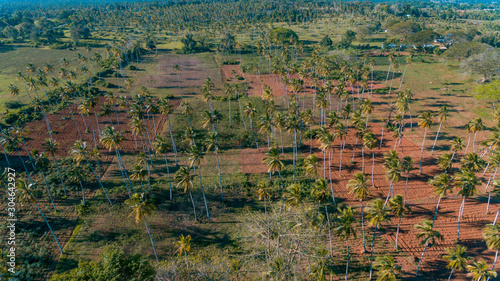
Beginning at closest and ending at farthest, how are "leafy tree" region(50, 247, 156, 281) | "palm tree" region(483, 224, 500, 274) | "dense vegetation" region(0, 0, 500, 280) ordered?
"leafy tree" region(50, 247, 156, 281) < "palm tree" region(483, 224, 500, 274) < "dense vegetation" region(0, 0, 500, 280)

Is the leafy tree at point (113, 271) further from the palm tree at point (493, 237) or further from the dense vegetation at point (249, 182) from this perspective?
the palm tree at point (493, 237)

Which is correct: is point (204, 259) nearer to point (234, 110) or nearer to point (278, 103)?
point (234, 110)

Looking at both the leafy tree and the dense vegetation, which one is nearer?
the leafy tree

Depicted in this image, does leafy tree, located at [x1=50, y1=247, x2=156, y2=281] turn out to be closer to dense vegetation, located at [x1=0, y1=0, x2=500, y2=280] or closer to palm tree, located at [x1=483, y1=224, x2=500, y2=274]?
dense vegetation, located at [x1=0, y1=0, x2=500, y2=280]

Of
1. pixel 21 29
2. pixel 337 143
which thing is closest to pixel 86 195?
pixel 337 143

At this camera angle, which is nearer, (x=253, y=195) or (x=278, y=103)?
(x=253, y=195)

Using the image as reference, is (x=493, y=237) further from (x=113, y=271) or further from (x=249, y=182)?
(x=113, y=271)

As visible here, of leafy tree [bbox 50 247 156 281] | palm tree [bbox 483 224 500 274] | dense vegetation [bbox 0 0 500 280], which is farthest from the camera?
dense vegetation [bbox 0 0 500 280]

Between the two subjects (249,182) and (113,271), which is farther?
(249,182)

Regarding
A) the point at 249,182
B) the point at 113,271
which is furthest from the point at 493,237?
the point at 113,271

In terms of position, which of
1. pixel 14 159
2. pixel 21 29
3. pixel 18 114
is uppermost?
pixel 21 29

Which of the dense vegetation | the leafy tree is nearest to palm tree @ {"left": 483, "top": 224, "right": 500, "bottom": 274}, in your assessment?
the dense vegetation
